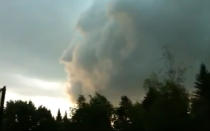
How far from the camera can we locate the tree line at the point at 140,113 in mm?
75312

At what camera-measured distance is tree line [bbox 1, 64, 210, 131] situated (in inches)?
2965

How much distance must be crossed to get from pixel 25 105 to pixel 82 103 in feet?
60.3

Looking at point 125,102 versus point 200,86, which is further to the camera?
point 125,102

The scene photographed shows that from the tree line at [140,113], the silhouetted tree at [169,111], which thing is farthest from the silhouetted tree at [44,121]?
the silhouetted tree at [169,111]

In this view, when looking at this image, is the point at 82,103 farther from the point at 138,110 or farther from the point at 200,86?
the point at 200,86

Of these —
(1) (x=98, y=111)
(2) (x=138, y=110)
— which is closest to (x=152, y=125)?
(2) (x=138, y=110)

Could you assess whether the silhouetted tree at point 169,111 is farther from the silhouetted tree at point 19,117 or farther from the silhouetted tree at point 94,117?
the silhouetted tree at point 19,117

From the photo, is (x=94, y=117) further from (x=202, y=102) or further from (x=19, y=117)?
(x=202, y=102)

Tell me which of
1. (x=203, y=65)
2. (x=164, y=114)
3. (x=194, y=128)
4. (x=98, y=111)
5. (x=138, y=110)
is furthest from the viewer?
(x=98, y=111)

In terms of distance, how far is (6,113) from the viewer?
114500 millimetres

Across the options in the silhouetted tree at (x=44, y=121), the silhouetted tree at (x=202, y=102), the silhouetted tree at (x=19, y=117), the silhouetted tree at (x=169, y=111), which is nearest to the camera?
the silhouetted tree at (x=202, y=102)

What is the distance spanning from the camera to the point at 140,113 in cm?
8844

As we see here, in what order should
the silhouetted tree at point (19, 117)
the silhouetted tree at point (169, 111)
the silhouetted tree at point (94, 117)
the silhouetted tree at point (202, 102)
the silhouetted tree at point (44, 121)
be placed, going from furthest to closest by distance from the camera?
1. the silhouetted tree at point (44, 121)
2. the silhouetted tree at point (19, 117)
3. the silhouetted tree at point (94, 117)
4. the silhouetted tree at point (169, 111)
5. the silhouetted tree at point (202, 102)

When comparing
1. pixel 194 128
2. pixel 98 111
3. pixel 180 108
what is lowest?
pixel 194 128
